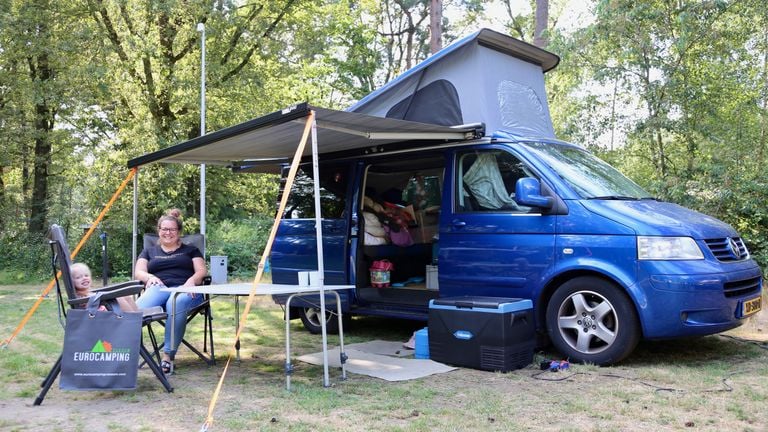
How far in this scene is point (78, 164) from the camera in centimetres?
2133

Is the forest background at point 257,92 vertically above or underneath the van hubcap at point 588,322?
above

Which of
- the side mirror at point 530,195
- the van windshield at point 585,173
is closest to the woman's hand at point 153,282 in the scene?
the side mirror at point 530,195

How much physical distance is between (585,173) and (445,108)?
1.52 metres

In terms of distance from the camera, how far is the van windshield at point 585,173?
5754 mm

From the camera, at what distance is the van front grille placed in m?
5.31

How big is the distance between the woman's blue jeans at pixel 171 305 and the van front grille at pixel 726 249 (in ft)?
13.8

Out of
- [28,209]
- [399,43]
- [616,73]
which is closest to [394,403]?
[616,73]

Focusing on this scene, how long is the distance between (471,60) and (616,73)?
573 centimetres

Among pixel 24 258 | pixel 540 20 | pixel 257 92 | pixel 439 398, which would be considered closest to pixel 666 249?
pixel 439 398

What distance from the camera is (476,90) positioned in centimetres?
655

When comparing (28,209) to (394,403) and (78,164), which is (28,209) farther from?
(394,403)

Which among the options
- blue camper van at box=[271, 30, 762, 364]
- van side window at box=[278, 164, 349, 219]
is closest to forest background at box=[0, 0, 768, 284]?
blue camper van at box=[271, 30, 762, 364]

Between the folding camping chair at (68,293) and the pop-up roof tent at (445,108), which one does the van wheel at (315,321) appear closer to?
the pop-up roof tent at (445,108)

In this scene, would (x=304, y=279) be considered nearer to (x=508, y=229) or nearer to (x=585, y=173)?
(x=508, y=229)
